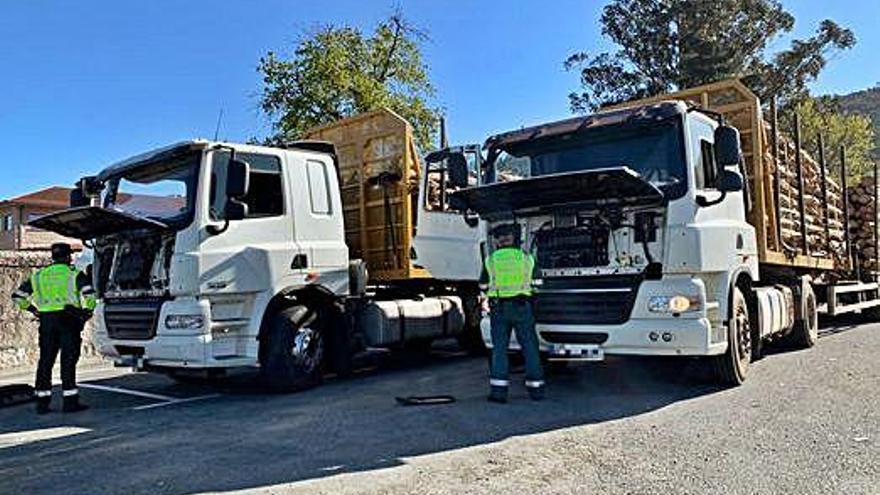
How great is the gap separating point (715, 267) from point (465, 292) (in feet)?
14.0

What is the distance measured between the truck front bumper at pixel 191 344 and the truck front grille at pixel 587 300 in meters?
2.94

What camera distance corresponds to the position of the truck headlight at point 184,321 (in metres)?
7.44

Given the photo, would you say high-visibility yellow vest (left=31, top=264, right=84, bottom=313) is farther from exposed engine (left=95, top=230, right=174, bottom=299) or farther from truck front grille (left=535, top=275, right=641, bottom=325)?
truck front grille (left=535, top=275, right=641, bottom=325)

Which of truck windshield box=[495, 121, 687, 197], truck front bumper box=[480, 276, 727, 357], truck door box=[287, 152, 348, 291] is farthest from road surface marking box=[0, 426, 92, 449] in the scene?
truck windshield box=[495, 121, 687, 197]

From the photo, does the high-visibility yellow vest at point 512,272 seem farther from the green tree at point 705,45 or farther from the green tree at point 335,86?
the green tree at point 705,45

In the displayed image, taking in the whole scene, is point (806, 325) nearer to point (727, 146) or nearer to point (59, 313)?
point (727, 146)

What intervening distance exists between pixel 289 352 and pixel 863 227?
10708 millimetres

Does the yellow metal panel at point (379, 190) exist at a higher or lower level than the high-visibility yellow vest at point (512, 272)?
higher

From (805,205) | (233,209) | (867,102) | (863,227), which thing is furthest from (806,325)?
(867,102)

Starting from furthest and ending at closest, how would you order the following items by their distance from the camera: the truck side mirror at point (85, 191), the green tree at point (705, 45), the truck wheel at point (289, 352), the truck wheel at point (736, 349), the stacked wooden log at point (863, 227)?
the green tree at point (705, 45), the stacked wooden log at point (863, 227), the truck side mirror at point (85, 191), the truck wheel at point (289, 352), the truck wheel at point (736, 349)

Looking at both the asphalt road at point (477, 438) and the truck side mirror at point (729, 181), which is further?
the truck side mirror at point (729, 181)

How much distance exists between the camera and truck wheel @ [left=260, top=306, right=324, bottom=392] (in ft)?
26.9

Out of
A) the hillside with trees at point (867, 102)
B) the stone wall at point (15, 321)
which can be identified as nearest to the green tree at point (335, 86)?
the stone wall at point (15, 321)

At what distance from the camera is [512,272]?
24.2 ft
